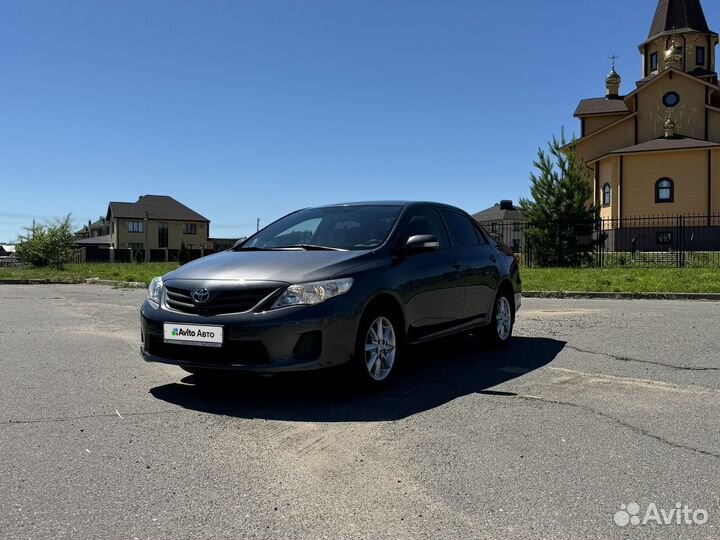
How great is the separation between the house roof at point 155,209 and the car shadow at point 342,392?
78.9 meters

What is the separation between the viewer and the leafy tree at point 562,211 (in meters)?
22.5

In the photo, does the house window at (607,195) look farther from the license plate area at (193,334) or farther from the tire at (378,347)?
the license plate area at (193,334)

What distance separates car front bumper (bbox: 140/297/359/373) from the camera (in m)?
4.45

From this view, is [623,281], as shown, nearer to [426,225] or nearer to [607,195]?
[426,225]

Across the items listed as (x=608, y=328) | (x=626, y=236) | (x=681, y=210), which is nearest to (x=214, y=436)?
(x=608, y=328)

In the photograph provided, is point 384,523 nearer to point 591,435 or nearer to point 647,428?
point 591,435

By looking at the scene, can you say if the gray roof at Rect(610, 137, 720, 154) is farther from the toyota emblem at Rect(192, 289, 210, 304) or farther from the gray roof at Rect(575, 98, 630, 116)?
the toyota emblem at Rect(192, 289, 210, 304)

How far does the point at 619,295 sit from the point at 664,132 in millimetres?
30554

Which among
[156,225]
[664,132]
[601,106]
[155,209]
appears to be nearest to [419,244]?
[664,132]

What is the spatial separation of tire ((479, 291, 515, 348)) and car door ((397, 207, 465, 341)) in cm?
90

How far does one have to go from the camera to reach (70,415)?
4484 millimetres

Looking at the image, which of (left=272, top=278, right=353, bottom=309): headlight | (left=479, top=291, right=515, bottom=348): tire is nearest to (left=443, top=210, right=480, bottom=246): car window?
(left=479, top=291, right=515, bottom=348): tire

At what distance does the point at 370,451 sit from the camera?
371 cm

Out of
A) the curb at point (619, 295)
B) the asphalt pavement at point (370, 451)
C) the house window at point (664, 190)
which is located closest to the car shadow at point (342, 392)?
the asphalt pavement at point (370, 451)
